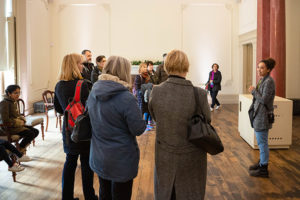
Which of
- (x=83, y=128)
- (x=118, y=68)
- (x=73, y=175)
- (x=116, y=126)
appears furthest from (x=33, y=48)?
(x=116, y=126)

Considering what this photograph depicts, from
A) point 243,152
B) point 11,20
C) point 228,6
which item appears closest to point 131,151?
point 243,152

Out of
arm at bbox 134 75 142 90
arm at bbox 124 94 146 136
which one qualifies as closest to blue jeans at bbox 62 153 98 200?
arm at bbox 124 94 146 136

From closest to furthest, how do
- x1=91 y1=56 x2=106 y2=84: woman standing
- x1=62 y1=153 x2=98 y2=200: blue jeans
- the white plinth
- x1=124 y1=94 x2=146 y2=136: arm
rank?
x1=124 y1=94 x2=146 y2=136: arm < x1=62 y1=153 x2=98 y2=200: blue jeans < x1=91 y1=56 x2=106 y2=84: woman standing < the white plinth

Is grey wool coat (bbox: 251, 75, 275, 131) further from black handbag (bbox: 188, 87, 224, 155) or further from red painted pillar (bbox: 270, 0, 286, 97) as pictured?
red painted pillar (bbox: 270, 0, 286, 97)

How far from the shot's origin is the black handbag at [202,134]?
1913 millimetres

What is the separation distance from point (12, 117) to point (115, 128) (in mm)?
2906

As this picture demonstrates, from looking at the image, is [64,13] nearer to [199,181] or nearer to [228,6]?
[228,6]

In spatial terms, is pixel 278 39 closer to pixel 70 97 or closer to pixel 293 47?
pixel 293 47

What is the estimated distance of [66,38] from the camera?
11883 mm

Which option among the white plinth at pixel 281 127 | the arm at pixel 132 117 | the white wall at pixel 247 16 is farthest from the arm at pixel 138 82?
the white wall at pixel 247 16

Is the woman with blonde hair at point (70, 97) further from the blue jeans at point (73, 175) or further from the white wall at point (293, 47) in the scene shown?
the white wall at point (293, 47)

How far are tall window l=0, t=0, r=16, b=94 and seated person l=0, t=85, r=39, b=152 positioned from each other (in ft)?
11.1

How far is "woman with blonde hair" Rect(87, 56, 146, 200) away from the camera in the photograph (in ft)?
6.66

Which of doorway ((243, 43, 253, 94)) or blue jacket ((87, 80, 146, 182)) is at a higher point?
doorway ((243, 43, 253, 94))
